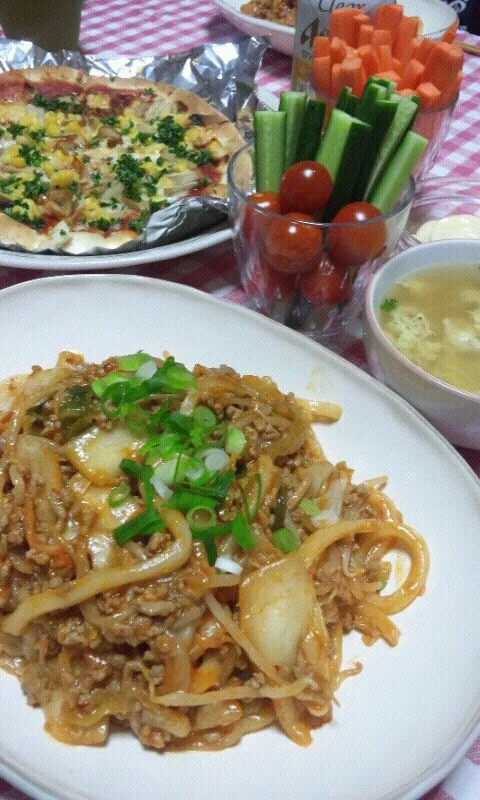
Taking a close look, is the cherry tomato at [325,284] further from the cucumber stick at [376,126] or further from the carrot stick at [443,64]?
the carrot stick at [443,64]

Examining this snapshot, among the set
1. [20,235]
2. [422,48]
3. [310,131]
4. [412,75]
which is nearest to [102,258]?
[20,235]

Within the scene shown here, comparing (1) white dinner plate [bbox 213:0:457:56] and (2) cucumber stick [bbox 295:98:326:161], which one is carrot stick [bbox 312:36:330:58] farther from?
(1) white dinner plate [bbox 213:0:457:56]

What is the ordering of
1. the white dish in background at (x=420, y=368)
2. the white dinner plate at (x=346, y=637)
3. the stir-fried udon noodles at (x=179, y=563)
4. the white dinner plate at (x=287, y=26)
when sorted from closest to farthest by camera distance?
the white dinner plate at (x=346, y=637), the stir-fried udon noodles at (x=179, y=563), the white dish in background at (x=420, y=368), the white dinner plate at (x=287, y=26)

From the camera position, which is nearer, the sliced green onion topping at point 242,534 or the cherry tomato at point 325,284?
the sliced green onion topping at point 242,534

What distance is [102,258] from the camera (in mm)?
2668

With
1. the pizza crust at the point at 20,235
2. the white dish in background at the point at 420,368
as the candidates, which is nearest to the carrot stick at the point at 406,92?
the white dish in background at the point at 420,368

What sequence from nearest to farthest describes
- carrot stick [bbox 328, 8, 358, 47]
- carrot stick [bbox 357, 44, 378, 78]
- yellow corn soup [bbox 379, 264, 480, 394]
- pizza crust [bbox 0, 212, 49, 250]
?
yellow corn soup [bbox 379, 264, 480, 394], pizza crust [bbox 0, 212, 49, 250], carrot stick [bbox 357, 44, 378, 78], carrot stick [bbox 328, 8, 358, 47]

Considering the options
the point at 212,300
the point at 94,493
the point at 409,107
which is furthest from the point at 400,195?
the point at 94,493

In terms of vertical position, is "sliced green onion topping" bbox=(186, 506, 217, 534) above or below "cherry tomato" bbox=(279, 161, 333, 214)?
below

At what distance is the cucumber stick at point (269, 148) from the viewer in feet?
8.17

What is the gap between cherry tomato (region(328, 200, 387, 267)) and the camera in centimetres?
232

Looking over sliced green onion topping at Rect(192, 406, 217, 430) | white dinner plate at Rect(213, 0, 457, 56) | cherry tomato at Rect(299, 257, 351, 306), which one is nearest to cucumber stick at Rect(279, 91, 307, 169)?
cherry tomato at Rect(299, 257, 351, 306)

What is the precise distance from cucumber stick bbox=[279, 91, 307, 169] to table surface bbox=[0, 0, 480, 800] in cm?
56

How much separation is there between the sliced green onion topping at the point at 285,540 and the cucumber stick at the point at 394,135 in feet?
4.57
